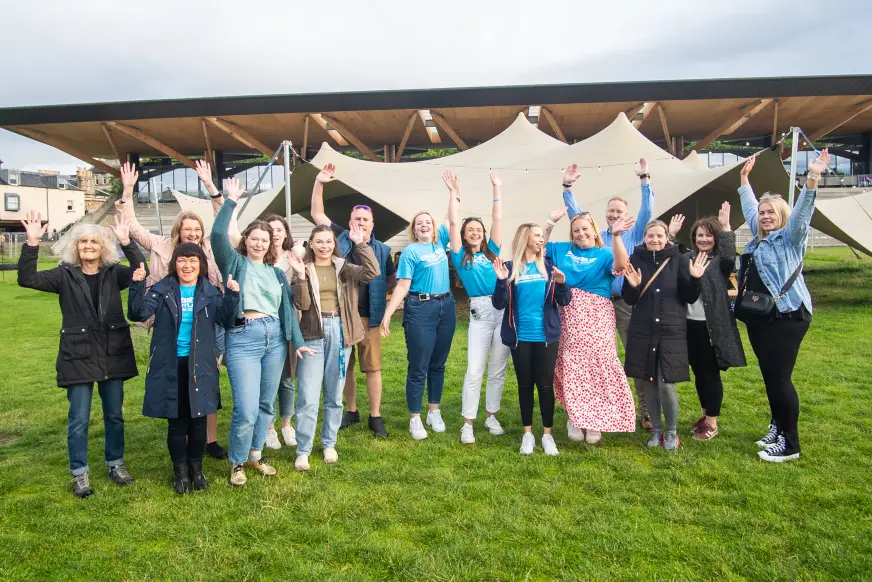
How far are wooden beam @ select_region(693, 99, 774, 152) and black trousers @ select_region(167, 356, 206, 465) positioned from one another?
17665 mm

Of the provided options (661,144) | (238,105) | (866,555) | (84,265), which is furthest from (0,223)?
(866,555)

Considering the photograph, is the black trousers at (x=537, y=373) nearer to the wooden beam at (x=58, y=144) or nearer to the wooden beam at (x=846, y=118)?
the wooden beam at (x=846, y=118)

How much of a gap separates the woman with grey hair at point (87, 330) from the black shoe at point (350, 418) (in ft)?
4.55

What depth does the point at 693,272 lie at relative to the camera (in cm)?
333

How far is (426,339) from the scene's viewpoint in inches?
149

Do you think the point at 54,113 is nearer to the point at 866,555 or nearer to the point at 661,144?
the point at 661,144

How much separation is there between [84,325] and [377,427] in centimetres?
180

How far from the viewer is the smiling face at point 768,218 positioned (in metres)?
3.34

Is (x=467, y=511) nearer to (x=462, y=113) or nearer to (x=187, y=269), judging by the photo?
A: (x=187, y=269)

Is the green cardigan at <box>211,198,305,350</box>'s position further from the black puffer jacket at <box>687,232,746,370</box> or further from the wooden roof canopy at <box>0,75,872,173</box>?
the wooden roof canopy at <box>0,75,872,173</box>

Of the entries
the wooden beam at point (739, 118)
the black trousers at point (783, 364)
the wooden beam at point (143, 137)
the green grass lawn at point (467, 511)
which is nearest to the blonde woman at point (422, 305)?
the green grass lawn at point (467, 511)

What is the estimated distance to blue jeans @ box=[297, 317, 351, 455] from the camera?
10.7 feet

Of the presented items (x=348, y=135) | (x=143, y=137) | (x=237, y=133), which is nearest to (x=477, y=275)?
(x=348, y=135)

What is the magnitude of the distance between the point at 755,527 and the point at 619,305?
1.91 meters
